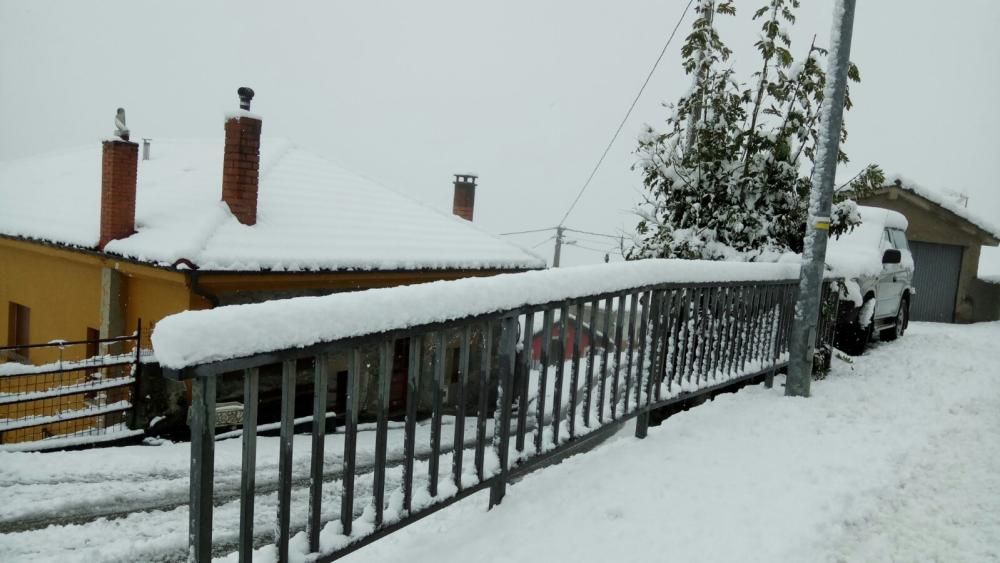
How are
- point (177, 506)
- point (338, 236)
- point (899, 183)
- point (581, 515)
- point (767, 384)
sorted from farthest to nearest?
point (899, 183) < point (338, 236) < point (767, 384) < point (177, 506) < point (581, 515)

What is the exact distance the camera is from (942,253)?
1827 centimetres

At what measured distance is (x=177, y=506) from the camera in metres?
5.73

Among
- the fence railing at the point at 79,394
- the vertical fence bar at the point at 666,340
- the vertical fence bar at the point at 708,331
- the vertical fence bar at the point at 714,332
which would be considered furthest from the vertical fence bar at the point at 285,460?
the fence railing at the point at 79,394

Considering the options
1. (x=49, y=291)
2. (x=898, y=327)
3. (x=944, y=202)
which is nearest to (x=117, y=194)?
(x=49, y=291)

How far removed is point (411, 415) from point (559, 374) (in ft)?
4.13

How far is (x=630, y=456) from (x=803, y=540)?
1.28 m

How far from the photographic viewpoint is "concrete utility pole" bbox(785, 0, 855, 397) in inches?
236

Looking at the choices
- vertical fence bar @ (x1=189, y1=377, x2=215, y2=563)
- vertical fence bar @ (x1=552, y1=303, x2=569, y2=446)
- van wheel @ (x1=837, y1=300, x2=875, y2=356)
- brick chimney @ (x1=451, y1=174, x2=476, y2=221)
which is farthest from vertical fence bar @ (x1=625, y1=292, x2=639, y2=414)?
brick chimney @ (x1=451, y1=174, x2=476, y2=221)

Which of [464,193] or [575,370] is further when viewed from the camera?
[464,193]

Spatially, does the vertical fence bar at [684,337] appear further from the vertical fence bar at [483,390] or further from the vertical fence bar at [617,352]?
the vertical fence bar at [483,390]

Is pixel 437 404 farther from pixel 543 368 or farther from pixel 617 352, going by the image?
pixel 617 352

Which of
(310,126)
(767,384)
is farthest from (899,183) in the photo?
(310,126)

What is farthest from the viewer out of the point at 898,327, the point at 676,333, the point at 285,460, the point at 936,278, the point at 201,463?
the point at 936,278

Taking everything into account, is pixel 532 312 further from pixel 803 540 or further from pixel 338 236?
pixel 338 236
